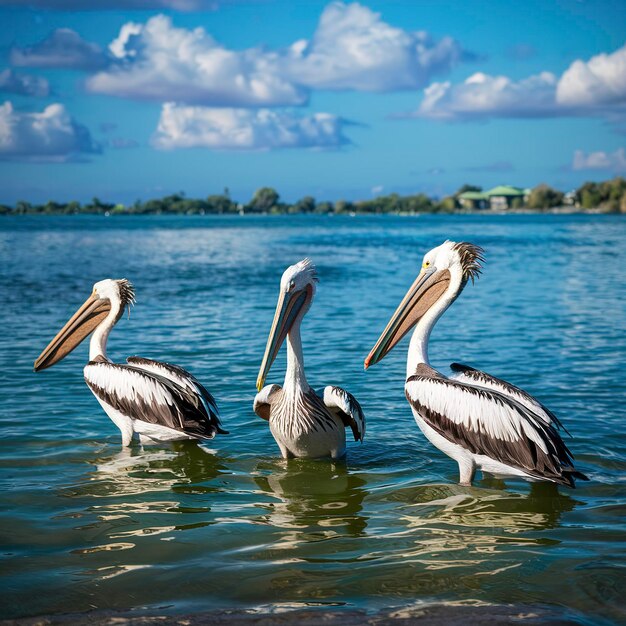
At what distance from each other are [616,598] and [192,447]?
319cm

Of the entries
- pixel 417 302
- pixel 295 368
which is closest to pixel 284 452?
pixel 295 368

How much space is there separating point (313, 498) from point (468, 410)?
1034 millimetres

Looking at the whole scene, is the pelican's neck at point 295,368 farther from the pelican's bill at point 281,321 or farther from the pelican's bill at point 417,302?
the pelican's bill at point 417,302

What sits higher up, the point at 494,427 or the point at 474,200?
the point at 474,200

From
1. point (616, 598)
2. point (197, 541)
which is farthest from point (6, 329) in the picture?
point (616, 598)

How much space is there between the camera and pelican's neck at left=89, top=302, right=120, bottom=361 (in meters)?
5.95

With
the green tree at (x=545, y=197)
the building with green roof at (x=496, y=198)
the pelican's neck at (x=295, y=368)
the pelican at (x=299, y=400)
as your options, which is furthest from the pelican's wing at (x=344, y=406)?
the building with green roof at (x=496, y=198)

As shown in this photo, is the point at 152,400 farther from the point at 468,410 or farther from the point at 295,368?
the point at 468,410

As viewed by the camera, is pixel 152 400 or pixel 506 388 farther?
pixel 152 400

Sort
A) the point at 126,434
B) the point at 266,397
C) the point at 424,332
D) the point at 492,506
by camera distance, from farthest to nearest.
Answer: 1. the point at 126,434
2. the point at 266,397
3. the point at 424,332
4. the point at 492,506

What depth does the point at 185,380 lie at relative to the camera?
17.8 ft

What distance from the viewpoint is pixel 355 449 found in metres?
5.62

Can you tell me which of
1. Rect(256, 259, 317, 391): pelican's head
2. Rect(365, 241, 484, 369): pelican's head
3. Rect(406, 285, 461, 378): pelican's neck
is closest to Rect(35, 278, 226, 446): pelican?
Rect(256, 259, 317, 391): pelican's head

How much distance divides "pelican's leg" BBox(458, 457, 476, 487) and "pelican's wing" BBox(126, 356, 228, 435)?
162 centimetres
